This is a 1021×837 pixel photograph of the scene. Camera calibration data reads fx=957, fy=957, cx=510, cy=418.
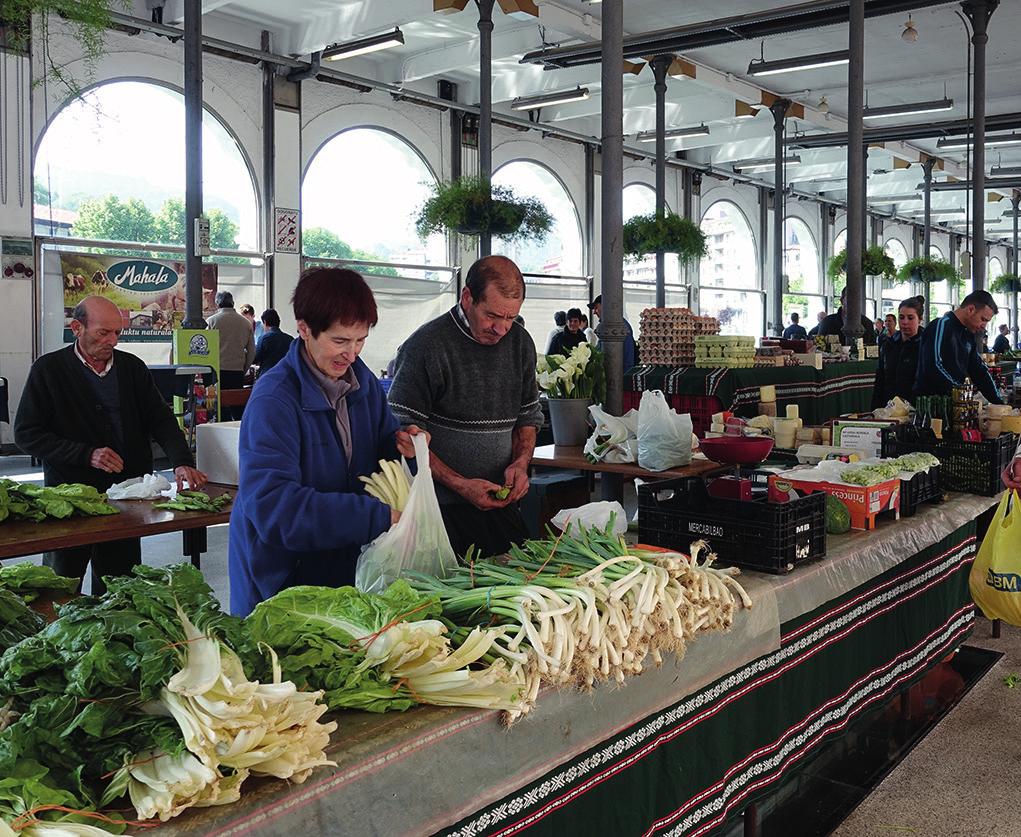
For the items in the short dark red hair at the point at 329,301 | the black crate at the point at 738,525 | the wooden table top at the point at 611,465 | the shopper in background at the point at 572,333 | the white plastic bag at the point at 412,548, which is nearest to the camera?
the white plastic bag at the point at 412,548

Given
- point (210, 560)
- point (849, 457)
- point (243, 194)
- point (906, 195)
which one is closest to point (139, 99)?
point (243, 194)

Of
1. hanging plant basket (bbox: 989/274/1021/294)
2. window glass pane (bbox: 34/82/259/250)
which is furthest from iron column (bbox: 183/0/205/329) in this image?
hanging plant basket (bbox: 989/274/1021/294)

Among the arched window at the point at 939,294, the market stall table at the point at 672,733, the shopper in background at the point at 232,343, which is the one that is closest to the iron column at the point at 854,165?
the market stall table at the point at 672,733

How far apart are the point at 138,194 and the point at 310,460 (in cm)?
1026

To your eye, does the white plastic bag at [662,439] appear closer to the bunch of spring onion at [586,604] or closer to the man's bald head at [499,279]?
the man's bald head at [499,279]

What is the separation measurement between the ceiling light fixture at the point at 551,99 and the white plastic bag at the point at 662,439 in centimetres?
961

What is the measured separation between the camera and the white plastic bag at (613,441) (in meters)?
4.83

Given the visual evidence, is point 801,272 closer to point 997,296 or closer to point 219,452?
point 997,296

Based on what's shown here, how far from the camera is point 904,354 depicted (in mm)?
6402

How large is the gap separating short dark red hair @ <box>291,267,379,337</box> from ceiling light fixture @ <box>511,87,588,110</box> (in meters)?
11.8

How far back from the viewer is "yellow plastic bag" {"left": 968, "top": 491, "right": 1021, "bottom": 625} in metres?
3.44

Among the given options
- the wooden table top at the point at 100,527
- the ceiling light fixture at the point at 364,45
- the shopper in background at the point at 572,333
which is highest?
the ceiling light fixture at the point at 364,45

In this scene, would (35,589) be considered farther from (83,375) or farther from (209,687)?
(83,375)

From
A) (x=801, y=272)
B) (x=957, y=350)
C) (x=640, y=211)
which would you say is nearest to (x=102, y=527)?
(x=957, y=350)
